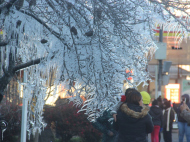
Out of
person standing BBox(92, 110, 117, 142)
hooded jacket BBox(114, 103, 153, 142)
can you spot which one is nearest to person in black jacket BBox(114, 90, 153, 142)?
hooded jacket BBox(114, 103, 153, 142)

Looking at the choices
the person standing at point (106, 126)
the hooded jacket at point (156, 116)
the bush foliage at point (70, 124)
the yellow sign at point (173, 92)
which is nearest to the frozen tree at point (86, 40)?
the person standing at point (106, 126)

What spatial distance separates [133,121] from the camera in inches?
161

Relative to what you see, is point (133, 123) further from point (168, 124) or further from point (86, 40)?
point (168, 124)

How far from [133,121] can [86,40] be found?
1120 mm

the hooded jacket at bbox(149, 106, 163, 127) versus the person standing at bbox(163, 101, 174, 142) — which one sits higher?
the hooded jacket at bbox(149, 106, 163, 127)

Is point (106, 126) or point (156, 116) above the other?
point (106, 126)

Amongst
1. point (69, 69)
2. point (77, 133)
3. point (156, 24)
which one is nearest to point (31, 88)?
point (69, 69)

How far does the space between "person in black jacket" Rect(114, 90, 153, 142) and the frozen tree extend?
0.83 feet

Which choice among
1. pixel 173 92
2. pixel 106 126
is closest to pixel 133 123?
pixel 106 126

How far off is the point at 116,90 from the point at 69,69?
61 centimetres

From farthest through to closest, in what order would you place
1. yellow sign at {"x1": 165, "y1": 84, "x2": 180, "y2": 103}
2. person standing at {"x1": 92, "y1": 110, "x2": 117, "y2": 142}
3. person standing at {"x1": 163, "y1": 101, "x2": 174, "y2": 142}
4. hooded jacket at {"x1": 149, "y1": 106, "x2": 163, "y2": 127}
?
yellow sign at {"x1": 165, "y1": 84, "x2": 180, "y2": 103} < person standing at {"x1": 163, "y1": 101, "x2": 174, "y2": 142} < hooded jacket at {"x1": 149, "y1": 106, "x2": 163, "y2": 127} < person standing at {"x1": 92, "y1": 110, "x2": 117, "y2": 142}

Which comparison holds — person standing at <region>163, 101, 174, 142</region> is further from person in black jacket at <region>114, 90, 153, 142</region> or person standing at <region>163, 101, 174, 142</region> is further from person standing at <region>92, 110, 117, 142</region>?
person in black jacket at <region>114, 90, 153, 142</region>

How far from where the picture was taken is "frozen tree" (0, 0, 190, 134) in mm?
3840

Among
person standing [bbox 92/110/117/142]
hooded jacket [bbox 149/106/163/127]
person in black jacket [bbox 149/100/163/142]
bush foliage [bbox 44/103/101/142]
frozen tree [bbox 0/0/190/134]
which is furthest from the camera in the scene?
bush foliage [bbox 44/103/101/142]
